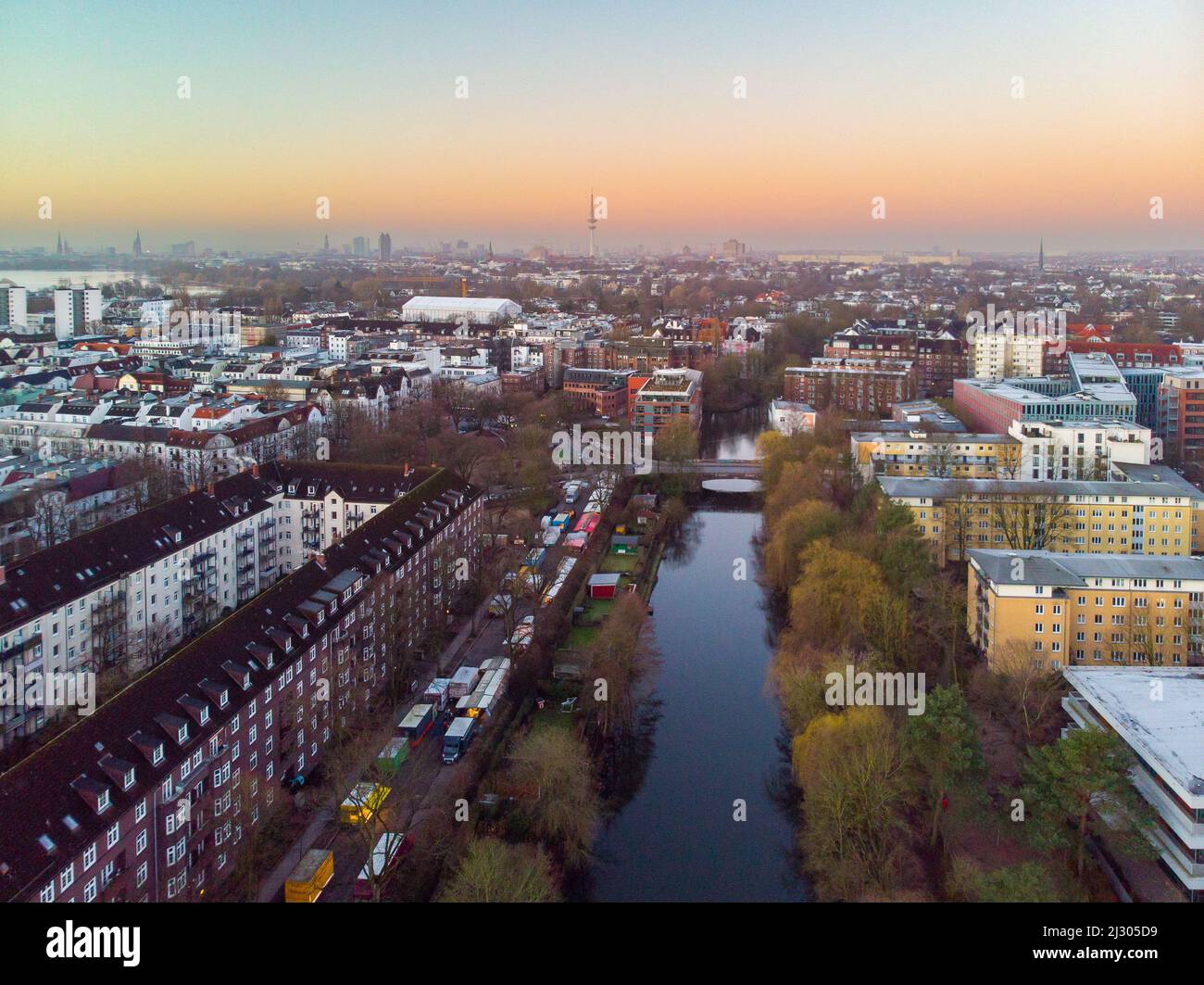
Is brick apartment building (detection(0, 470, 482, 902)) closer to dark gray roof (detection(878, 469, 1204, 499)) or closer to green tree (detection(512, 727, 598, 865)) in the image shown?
green tree (detection(512, 727, 598, 865))

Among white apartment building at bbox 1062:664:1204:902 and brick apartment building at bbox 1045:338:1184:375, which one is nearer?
white apartment building at bbox 1062:664:1204:902

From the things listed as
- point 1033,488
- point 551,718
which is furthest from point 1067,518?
point 551,718

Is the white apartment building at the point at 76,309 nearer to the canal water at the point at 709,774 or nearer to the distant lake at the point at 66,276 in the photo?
the distant lake at the point at 66,276

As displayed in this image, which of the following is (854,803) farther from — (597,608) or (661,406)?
(661,406)

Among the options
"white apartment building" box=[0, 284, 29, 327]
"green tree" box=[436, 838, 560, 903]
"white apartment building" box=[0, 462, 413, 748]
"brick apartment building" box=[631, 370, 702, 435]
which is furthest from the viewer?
"white apartment building" box=[0, 284, 29, 327]

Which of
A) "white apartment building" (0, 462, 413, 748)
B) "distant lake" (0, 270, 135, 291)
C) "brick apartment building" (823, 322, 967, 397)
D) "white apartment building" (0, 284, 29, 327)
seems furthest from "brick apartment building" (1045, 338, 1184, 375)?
"distant lake" (0, 270, 135, 291)

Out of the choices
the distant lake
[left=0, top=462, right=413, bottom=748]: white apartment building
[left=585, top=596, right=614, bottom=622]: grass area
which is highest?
the distant lake
